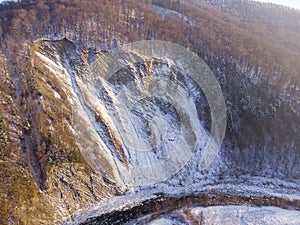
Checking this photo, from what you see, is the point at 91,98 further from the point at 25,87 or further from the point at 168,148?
the point at 168,148

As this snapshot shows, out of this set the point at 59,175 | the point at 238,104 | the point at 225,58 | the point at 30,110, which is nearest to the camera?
the point at 59,175

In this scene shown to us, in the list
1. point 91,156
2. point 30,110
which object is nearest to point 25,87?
point 30,110

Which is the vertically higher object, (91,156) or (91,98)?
(91,98)

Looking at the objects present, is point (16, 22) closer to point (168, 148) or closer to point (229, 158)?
point (168, 148)

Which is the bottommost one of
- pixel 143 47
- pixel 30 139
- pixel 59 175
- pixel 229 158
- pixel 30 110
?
pixel 229 158

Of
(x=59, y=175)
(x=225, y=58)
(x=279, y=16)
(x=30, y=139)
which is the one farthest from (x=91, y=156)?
(x=279, y=16)

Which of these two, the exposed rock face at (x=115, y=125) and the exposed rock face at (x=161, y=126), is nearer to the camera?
the exposed rock face at (x=115, y=125)

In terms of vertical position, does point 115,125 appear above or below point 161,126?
above

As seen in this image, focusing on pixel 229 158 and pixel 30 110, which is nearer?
pixel 30 110

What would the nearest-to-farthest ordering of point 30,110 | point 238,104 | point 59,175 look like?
1. point 59,175
2. point 30,110
3. point 238,104

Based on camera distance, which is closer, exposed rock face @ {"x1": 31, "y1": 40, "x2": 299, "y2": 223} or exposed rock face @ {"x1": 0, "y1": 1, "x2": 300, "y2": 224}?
exposed rock face @ {"x1": 0, "y1": 1, "x2": 300, "y2": 224}

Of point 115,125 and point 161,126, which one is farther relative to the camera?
point 161,126
